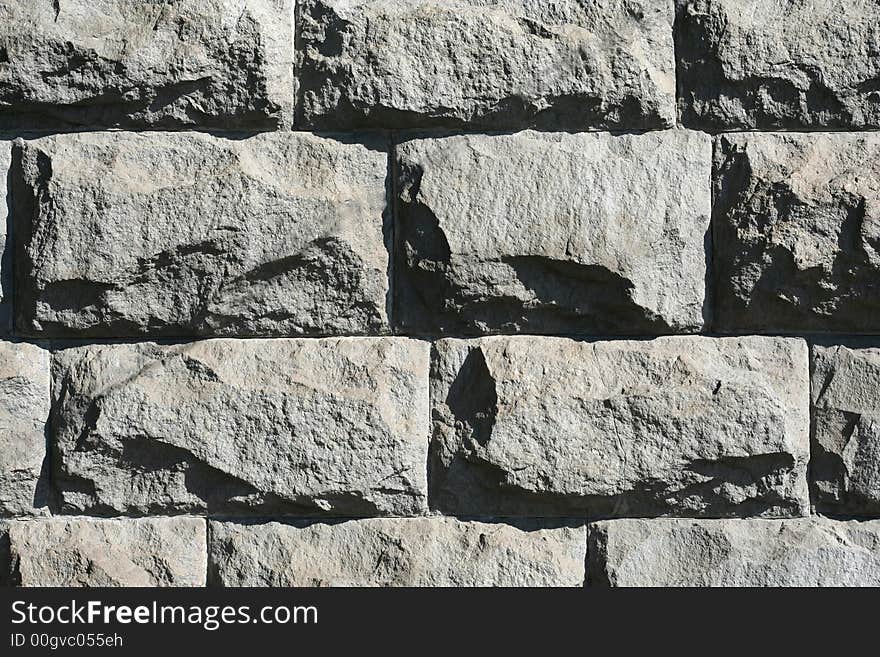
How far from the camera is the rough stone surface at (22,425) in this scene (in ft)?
6.34

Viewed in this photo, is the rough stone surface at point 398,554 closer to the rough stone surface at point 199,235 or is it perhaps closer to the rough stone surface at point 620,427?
the rough stone surface at point 620,427

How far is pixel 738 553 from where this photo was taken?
1939 millimetres

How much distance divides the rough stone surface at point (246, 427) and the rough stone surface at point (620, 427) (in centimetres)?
9

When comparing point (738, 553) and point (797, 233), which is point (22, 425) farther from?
point (797, 233)

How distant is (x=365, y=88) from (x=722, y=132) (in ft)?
2.32

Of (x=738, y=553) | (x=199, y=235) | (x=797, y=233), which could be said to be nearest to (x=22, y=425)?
(x=199, y=235)

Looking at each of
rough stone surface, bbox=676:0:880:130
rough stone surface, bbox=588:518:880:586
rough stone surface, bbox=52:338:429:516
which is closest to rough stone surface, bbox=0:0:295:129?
rough stone surface, bbox=52:338:429:516

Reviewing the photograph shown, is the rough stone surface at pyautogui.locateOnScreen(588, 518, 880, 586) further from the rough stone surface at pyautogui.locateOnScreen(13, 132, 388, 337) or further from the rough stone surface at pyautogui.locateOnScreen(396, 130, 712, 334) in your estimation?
the rough stone surface at pyautogui.locateOnScreen(13, 132, 388, 337)

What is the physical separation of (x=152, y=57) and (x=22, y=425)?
0.76 metres

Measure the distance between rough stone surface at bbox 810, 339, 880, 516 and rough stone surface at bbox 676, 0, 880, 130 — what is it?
457mm

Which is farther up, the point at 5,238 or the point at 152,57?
the point at 152,57

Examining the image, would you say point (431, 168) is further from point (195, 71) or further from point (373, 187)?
point (195, 71)

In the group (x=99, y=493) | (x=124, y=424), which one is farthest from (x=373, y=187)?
(x=99, y=493)

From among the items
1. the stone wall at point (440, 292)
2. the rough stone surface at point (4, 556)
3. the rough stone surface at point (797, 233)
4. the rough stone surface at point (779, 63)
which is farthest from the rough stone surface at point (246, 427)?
the rough stone surface at point (779, 63)
